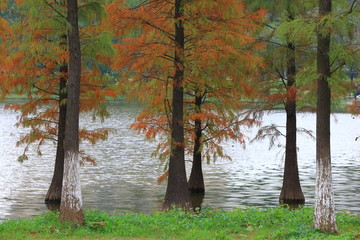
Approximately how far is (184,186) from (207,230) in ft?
19.0

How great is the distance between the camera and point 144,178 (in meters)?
32.6

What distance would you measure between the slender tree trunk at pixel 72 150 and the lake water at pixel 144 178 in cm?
741

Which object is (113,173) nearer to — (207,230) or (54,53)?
(54,53)

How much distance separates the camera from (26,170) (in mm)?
34250

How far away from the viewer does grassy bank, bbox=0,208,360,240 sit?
13.9 metres

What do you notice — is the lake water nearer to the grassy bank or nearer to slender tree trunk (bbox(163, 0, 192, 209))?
slender tree trunk (bbox(163, 0, 192, 209))

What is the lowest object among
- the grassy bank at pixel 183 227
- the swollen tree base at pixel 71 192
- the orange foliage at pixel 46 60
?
the grassy bank at pixel 183 227

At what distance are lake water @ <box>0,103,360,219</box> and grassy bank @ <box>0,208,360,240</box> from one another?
706 centimetres

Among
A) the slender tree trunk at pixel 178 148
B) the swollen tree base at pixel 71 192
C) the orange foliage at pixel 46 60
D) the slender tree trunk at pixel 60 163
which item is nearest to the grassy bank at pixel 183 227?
the swollen tree base at pixel 71 192

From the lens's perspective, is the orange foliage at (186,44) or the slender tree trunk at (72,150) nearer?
the slender tree trunk at (72,150)

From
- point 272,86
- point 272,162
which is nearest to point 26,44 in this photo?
point 272,86

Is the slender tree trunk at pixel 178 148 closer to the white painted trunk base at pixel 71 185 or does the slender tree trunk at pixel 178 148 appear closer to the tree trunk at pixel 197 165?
the white painted trunk base at pixel 71 185

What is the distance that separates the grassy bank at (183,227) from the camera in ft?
45.6

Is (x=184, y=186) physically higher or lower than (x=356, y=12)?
lower
